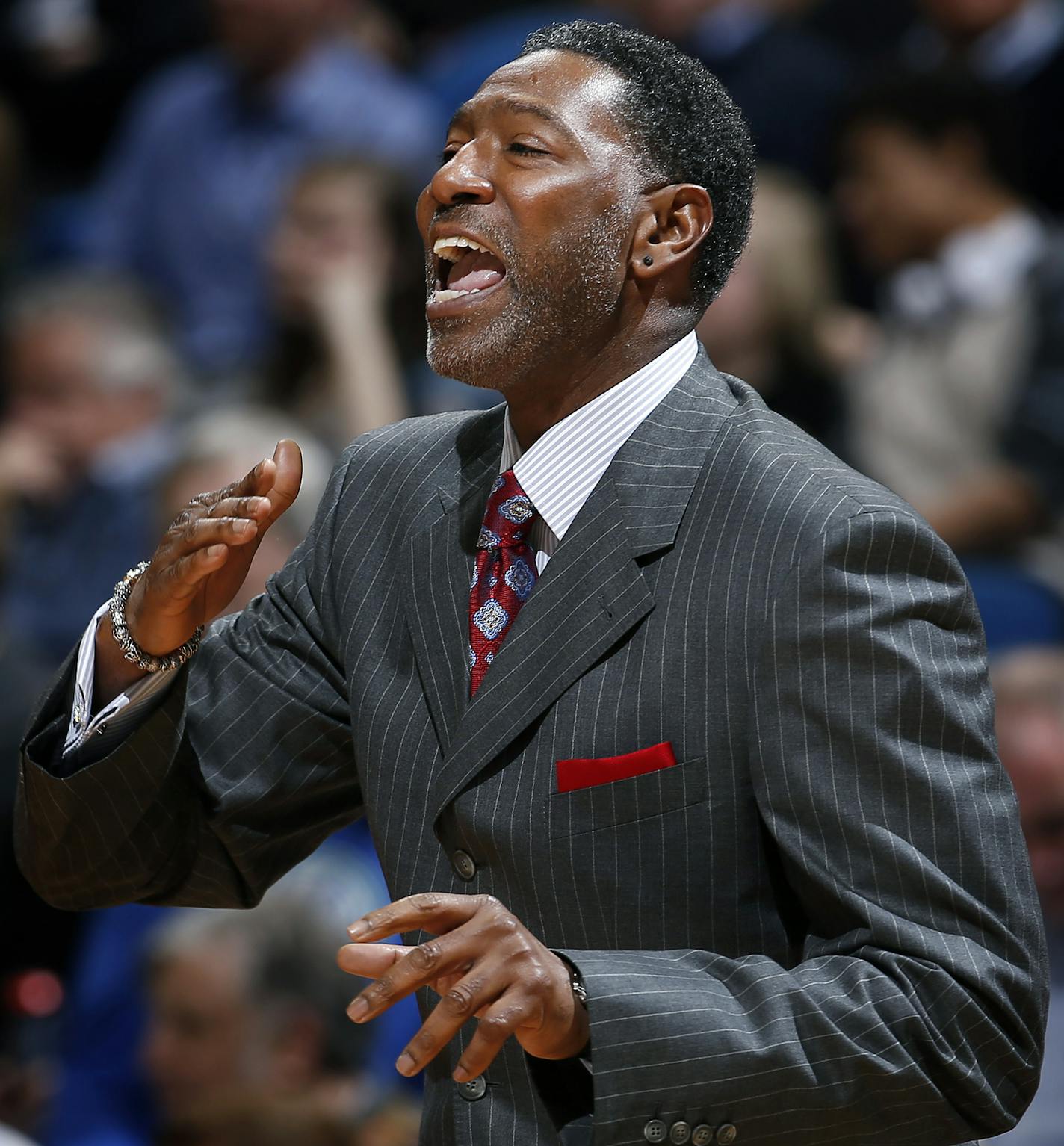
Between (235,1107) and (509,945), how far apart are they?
1.96 meters

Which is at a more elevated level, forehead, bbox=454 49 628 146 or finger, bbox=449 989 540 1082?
forehead, bbox=454 49 628 146

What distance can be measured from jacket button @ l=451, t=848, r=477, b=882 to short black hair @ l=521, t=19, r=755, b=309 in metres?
0.59

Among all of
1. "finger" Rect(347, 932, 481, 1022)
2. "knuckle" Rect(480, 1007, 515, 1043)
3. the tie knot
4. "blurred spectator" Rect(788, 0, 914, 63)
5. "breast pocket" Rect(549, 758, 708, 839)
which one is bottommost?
"blurred spectator" Rect(788, 0, 914, 63)

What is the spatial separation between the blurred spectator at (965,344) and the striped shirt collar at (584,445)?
2.28 metres

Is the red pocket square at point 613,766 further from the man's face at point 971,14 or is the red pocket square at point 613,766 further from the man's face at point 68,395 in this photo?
the man's face at point 971,14

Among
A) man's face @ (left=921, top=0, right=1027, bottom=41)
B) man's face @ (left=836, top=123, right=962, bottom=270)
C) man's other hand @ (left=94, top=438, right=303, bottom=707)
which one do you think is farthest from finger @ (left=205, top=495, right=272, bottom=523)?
man's face @ (left=921, top=0, right=1027, bottom=41)

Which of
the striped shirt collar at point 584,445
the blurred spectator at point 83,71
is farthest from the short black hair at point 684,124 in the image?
the blurred spectator at point 83,71

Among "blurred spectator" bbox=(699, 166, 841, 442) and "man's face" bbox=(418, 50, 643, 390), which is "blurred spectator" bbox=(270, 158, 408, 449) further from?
"man's face" bbox=(418, 50, 643, 390)

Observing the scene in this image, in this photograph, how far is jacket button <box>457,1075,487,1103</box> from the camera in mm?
1601

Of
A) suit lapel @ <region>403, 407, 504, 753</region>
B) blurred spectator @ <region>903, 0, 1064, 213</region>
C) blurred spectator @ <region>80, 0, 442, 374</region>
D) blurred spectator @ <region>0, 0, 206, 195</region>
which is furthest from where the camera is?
blurred spectator @ <region>0, 0, 206, 195</region>

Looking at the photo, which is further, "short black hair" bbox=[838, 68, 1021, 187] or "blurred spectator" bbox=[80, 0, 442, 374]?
"blurred spectator" bbox=[80, 0, 442, 374]

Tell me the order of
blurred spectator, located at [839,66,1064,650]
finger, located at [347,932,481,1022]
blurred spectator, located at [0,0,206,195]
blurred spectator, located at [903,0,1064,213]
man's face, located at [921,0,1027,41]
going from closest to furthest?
finger, located at [347,932,481,1022] → blurred spectator, located at [839,66,1064,650] → blurred spectator, located at [903,0,1064,213] → man's face, located at [921,0,1027,41] → blurred spectator, located at [0,0,206,195]

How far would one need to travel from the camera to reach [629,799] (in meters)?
1.54

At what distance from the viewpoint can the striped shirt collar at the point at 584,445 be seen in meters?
1.71
